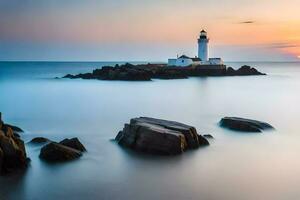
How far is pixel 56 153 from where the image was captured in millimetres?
9727

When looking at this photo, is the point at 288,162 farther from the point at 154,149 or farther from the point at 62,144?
the point at 62,144

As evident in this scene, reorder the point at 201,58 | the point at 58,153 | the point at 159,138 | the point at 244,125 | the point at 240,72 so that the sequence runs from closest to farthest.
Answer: the point at 58,153 → the point at 159,138 → the point at 244,125 → the point at 201,58 → the point at 240,72

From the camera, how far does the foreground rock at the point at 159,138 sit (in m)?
10.2

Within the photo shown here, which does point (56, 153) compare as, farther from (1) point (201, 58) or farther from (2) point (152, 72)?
(1) point (201, 58)

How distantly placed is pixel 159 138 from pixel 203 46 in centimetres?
4583

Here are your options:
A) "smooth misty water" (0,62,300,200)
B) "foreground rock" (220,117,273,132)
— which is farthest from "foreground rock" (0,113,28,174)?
"foreground rock" (220,117,273,132)

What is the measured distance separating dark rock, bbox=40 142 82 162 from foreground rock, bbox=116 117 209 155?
1668mm

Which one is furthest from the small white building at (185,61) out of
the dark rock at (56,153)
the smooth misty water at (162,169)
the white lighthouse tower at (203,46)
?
the dark rock at (56,153)

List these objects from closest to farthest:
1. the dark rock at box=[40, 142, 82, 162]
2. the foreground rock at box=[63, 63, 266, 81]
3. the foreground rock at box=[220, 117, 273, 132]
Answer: the dark rock at box=[40, 142, 82, 162] < the foreground rock at box=[220, 117, 273, 132] < the foreground rock at box=[63, 63, 266, 81]

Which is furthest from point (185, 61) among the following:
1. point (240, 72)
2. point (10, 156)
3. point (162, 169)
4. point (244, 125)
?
point (10, 156)

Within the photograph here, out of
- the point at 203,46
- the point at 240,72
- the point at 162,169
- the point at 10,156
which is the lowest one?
the point at 240,72

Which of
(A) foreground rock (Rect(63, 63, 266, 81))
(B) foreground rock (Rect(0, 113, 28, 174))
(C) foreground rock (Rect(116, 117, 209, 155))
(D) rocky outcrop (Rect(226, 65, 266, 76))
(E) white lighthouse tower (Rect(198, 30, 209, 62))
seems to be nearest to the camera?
(B) foreground rock (Rect(0, 113, 28, 174))

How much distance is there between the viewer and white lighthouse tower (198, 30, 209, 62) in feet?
177

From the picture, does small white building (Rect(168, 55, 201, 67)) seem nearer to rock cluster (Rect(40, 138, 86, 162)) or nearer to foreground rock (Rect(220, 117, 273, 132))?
foreground rock (Rect(220, 117, 273, 132))
